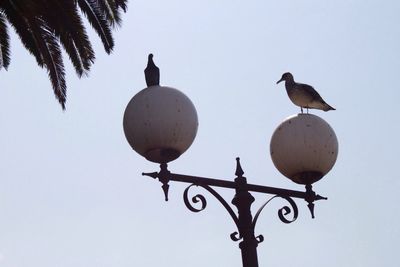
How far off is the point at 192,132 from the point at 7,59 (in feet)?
18.9

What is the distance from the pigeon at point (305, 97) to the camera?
6531mm

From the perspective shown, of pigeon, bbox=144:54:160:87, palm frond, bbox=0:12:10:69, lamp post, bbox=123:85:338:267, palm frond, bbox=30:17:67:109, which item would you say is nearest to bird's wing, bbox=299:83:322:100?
lamp post, bbox=123:85:338:267

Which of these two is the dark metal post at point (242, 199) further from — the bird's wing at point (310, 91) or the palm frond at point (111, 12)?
the palm frond at point (111, 12)

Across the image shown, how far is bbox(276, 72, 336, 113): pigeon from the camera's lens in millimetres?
6531

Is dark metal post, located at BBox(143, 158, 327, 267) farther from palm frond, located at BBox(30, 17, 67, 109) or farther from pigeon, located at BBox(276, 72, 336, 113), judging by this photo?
palm frond, located at BBox(30, 17, 67, 109)

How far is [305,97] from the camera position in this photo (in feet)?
21.4

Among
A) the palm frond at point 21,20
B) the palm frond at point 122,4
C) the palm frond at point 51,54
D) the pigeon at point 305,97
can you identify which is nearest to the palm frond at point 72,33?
the palm frond at point 51,54

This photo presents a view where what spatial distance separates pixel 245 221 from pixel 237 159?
0.52m

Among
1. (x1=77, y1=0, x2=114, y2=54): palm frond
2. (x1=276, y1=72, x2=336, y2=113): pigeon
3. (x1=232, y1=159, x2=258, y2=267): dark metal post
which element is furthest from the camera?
(x1=77, y1=0, x2=114, y2=54): palm frond

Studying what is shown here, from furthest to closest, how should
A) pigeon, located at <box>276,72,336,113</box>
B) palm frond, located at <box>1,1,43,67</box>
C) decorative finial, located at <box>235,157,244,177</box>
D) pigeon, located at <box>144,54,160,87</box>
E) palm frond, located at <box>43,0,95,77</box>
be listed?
palm frond, located at <box>1,1,43,67</box>
palm frond, located at <box>43,0,95,77</box>
pigeon, located at <box>276,72,336,113</box>
pigeon, located at <box>144,54,160,87</box>
decorative finial, located at <box>235,157,244,177</box>

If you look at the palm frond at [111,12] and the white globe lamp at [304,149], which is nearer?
the white globe lamp at [304,149]

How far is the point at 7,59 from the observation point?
34.6ft

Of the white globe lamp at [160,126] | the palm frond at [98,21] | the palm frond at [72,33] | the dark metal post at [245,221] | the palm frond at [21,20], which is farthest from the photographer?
the palm frond at [98,21]

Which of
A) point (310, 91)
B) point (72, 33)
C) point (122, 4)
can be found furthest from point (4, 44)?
point (310, 91)
